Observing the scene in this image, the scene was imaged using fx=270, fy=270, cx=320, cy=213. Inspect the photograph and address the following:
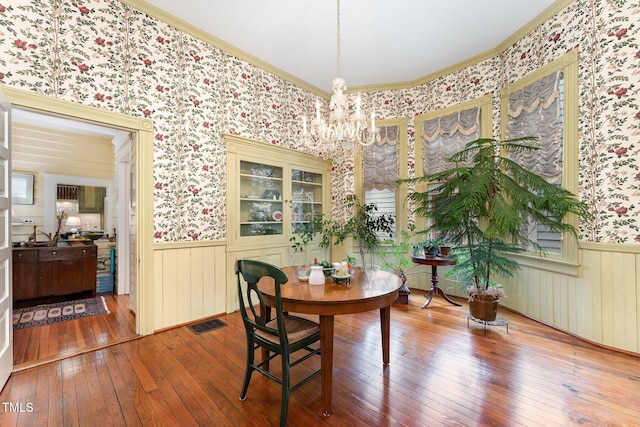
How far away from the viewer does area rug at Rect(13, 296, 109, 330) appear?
3.28 m

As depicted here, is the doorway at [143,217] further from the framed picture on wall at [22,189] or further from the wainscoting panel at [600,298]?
the wainscoting panel at [600,298]

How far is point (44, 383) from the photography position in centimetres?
205

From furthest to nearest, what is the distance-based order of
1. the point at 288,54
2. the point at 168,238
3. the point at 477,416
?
the point at 288,54 → the point at 168,238 → the point at 477,416


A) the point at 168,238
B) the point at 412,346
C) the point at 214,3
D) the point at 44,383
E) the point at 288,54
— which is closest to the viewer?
the point at 44,383

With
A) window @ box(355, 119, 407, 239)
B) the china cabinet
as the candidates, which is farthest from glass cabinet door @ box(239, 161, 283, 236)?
window @ box(355, 119, 407, 239)

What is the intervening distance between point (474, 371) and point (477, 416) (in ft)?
1.90

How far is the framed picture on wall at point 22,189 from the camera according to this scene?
4.54 meters

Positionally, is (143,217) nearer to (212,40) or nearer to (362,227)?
(212,40)

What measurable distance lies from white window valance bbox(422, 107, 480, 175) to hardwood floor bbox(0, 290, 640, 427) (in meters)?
2.58

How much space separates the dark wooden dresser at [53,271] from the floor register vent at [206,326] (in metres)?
2.52

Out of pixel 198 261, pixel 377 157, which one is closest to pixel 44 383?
pixel 198 261

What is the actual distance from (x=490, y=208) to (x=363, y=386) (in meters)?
2.14

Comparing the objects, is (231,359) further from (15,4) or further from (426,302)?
(15,4)

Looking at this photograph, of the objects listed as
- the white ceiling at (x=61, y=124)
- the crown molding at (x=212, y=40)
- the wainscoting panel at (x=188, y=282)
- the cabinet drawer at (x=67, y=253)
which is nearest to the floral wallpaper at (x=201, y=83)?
the crown molding at (x=212, y=40)
